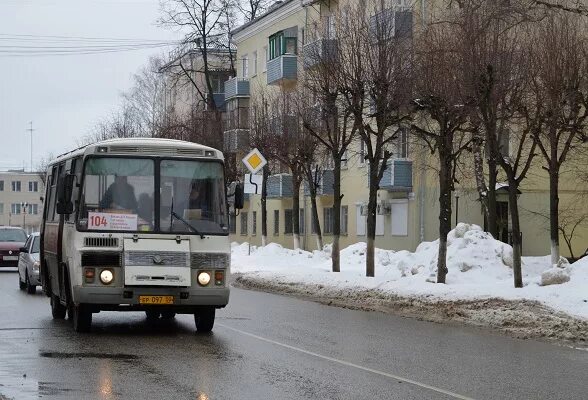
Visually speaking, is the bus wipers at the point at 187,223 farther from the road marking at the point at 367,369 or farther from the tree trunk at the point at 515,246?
the tree trunk at the point at 515,246

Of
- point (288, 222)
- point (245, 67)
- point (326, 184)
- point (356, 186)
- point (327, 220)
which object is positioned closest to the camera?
point (356, 186)

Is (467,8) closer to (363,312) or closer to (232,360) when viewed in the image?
(363,312)

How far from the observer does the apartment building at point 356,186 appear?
4575 cm

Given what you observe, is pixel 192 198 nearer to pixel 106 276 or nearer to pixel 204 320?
pixel 106 276

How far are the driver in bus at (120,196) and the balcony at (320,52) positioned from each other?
14156mm

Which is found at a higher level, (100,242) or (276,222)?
(100,242)

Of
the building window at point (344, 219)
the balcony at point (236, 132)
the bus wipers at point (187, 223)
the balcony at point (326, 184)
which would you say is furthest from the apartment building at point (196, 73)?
the bus wipers at point (187, 223)

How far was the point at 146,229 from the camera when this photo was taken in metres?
16.6

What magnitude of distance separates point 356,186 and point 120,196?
36230 millimetres

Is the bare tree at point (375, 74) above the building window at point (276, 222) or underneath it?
above

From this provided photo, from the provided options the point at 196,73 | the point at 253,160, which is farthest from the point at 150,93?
the point at 253,160

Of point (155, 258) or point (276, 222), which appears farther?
point (276, 222)

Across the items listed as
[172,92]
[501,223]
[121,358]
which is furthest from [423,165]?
[172,92]

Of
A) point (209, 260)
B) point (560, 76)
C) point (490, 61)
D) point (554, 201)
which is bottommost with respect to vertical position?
point (209, 260)
